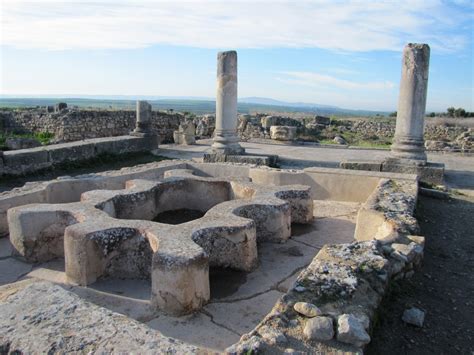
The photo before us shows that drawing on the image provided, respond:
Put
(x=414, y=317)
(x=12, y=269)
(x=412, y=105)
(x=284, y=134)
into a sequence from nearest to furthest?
(x=414, y=317)
(x=12, y=269)
(x=412, y=105)
(x=284, y=134)

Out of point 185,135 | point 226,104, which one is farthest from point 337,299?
point 185,135

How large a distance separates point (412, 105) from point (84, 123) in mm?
11493

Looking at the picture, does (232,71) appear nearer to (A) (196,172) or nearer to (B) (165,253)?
(A) (196,172)

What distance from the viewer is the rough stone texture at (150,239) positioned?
3250mm

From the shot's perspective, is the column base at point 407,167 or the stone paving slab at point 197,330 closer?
the stone paving slab at point 197,330

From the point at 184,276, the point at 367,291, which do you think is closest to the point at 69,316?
the point at 184,276

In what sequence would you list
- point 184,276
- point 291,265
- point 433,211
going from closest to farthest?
point 184,276
point 291,265
point 433,211

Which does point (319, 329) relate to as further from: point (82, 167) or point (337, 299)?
point (82, 167)

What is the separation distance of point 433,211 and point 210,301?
3.70m

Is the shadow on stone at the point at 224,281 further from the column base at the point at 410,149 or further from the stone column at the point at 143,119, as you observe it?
the stone column at the point at 143,119

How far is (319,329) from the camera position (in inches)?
86.8

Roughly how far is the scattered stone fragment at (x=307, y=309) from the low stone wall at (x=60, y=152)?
773 cm

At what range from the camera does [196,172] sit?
758 cm

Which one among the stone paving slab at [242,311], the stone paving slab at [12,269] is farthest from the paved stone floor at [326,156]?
the stone paving slab at [12,269]
